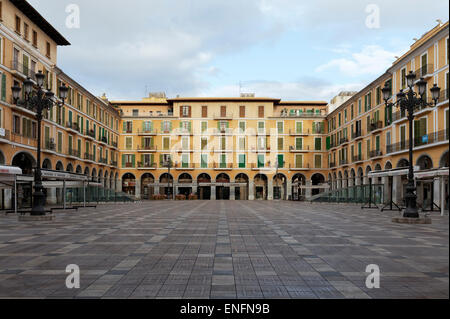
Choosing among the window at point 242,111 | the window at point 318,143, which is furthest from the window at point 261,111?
the window at point 318,143

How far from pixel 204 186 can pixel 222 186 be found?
2.73 m

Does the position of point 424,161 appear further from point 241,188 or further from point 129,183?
point 129,183

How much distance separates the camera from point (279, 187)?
206 ft

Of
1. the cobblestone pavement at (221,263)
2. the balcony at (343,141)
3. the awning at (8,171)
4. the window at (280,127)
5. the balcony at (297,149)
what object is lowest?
the cobblestone pavement at (221,263)

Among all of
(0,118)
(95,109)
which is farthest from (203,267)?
(95,109)

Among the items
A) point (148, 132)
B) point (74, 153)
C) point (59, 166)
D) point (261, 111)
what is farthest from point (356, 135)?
point (59, 166)

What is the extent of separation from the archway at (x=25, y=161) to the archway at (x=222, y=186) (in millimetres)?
30105

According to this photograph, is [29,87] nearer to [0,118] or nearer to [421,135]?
[0,118]

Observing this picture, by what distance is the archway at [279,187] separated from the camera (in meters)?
62.1

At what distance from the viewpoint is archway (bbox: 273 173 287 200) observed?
6206 centimetres

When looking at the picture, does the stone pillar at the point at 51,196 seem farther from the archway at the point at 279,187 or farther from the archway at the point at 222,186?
the archway at the point at 279,187

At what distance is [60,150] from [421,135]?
3283 cm

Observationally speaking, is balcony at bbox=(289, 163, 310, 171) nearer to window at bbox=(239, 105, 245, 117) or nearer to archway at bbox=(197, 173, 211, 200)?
window at bbox=(239, 105, 245, 117)

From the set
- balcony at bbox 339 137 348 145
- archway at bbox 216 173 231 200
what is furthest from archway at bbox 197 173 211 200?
balcony at bbox 339 137 348 145
